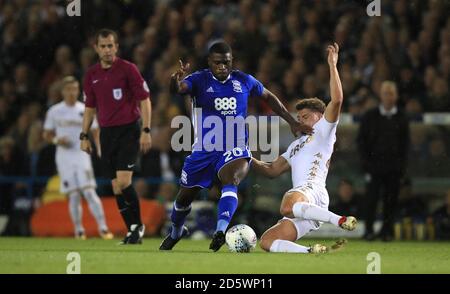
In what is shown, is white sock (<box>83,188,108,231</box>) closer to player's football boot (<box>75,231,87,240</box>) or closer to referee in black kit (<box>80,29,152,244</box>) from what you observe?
player's football boot (<box>75,231,87,240</box>)

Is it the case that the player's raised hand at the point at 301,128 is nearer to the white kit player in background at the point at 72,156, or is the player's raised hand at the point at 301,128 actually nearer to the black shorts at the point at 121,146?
the black shorts at the point at 121,146

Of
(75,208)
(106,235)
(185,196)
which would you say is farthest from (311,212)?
Result: (75,208)

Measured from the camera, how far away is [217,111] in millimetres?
10258

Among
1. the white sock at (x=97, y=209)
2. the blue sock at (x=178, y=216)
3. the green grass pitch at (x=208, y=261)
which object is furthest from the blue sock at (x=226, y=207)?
the white sock at (x=97, y=209)

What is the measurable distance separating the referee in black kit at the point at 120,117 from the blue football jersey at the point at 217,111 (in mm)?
1753

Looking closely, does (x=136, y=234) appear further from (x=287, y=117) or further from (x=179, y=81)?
(x=179, y=81)

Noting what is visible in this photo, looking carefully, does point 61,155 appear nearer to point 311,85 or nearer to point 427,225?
point 311,85

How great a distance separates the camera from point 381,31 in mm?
16484

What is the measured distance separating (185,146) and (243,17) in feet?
9.77

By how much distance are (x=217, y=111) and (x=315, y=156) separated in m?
1.02
